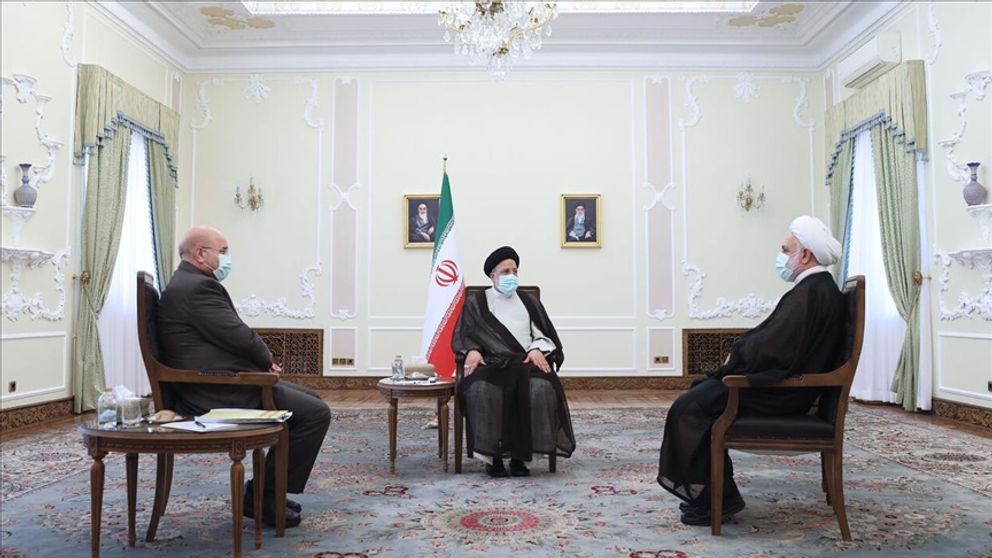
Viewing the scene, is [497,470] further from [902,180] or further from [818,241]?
[902,180]

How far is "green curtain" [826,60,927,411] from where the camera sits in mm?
7176

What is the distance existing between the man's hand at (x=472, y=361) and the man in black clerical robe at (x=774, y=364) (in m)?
1.49

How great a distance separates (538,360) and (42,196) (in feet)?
16.2

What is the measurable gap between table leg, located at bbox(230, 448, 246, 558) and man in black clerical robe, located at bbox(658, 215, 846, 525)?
187 cm

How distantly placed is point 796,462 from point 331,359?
20.2 ft

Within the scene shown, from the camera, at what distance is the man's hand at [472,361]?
15.2ft

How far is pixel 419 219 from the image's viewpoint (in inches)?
374

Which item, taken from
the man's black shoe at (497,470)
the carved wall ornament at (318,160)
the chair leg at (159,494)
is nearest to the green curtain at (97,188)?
the carved wall ornament at (318,160)

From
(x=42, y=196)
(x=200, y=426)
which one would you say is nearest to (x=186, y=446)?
(x=200, y=426)

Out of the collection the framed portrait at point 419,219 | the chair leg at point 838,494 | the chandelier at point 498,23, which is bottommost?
the chair leg at point 838,494

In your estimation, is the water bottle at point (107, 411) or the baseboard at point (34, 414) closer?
the water bottle at point (107, 411)

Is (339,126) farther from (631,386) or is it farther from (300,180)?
(631,386)

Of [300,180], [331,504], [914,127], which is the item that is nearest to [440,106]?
[300,180]

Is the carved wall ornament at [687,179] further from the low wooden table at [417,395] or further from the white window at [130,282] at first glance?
the white window at [130,282]
